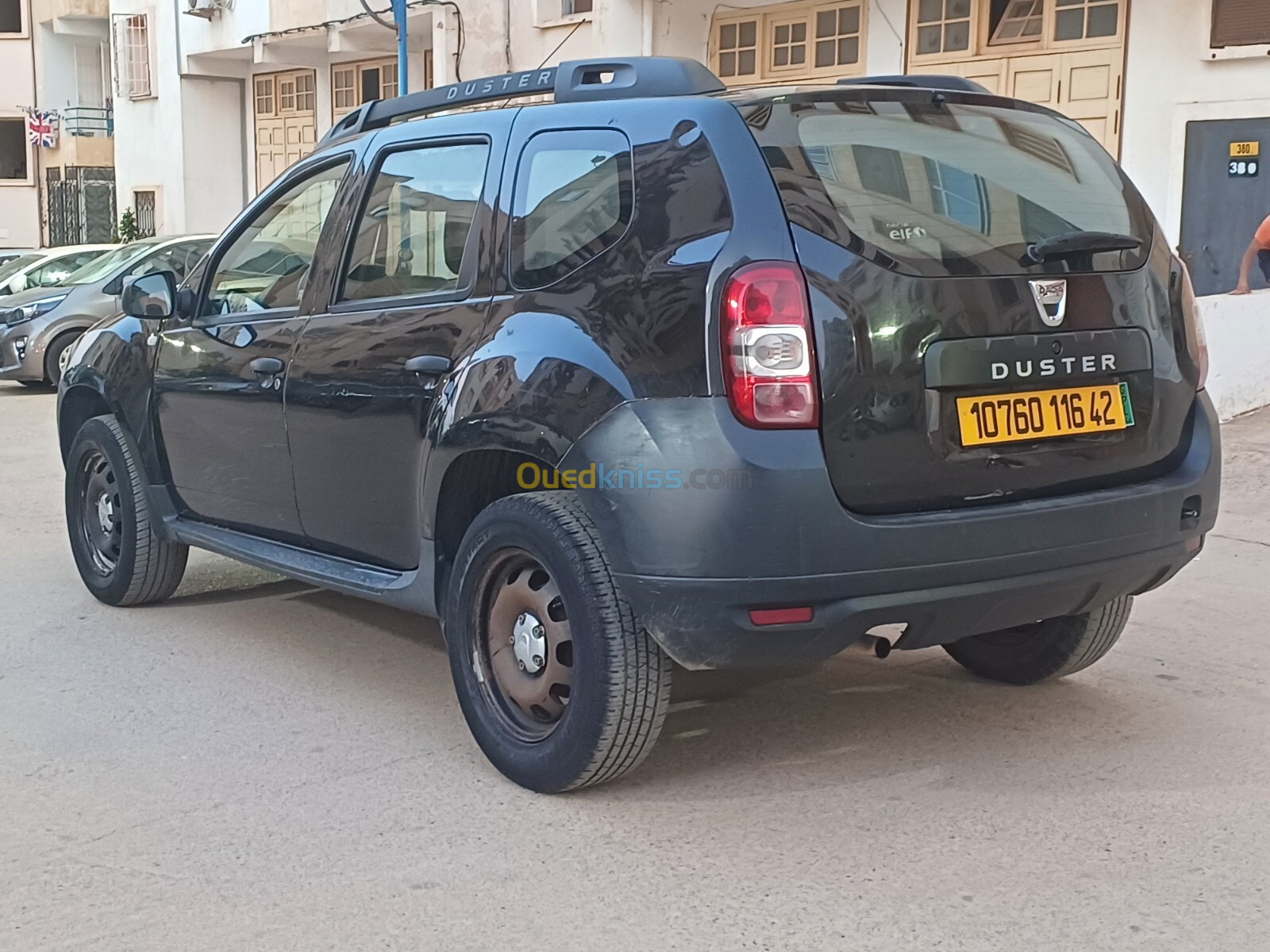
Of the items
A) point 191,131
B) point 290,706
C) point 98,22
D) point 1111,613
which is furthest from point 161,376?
point 98,22

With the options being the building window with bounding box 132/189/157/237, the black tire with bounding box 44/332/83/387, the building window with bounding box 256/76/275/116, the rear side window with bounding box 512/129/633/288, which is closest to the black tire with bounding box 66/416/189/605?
the rear side window with bounding box 512/129/633/288

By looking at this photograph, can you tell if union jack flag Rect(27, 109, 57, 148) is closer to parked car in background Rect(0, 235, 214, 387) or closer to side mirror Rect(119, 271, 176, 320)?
parked car in background Rect(0, 235, 214, 387)

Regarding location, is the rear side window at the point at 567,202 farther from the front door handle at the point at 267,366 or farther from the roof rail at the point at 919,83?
the front door handle at the point at 267,366

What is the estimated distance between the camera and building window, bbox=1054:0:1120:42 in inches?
534

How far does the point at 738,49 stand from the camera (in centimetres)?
1778

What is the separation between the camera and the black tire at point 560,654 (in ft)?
11.8

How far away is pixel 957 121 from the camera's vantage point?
12.7 feet

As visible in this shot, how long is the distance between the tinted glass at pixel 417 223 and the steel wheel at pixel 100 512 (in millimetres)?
1840

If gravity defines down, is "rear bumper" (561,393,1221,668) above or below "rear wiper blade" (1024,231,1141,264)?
below

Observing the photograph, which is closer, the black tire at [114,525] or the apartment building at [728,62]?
the black tire at [114,525]

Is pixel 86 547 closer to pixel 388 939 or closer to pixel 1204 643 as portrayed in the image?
pixel 388 939

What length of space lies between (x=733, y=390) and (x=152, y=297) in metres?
2.80

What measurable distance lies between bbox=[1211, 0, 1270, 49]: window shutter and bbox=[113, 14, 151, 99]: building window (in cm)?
2160

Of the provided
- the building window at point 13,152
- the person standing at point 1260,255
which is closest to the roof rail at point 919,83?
the person standing at point 1260,255
